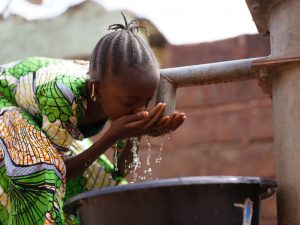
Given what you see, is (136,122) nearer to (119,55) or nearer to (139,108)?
(139,108)

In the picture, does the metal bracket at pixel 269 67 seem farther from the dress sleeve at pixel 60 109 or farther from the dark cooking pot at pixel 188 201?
the dress sleeve at pixel 60 109

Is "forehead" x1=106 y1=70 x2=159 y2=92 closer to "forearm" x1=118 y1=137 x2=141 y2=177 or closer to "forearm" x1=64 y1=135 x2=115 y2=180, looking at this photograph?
"forearm" x1=64 y1=135 x2=115 y2=180

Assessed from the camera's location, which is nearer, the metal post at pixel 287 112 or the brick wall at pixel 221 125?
the metal post at pixel 287 112

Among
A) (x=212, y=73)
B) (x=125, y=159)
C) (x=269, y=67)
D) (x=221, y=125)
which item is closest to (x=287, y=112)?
→ (x=269, y=67)

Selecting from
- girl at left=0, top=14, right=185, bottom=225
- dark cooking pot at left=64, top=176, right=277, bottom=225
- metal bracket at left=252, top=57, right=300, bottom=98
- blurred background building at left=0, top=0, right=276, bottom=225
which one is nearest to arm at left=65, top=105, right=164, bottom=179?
girl at left=0, top=14, right=185, bottom=225

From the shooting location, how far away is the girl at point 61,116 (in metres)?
2.48

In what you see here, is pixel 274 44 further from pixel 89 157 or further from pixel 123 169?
pixel 123 169

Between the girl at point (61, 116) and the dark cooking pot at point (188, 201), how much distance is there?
49 centimetres

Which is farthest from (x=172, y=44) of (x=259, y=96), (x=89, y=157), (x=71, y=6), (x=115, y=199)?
(x=115, y=199)

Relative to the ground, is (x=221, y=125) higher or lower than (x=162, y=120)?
lower

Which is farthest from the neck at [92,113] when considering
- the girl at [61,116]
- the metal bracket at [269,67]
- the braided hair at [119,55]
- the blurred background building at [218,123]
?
the blurred background building at [218,123]

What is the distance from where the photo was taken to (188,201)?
1974mm

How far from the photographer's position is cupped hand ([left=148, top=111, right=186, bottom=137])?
2490 millimetres

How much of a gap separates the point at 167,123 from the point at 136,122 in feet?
0.37
